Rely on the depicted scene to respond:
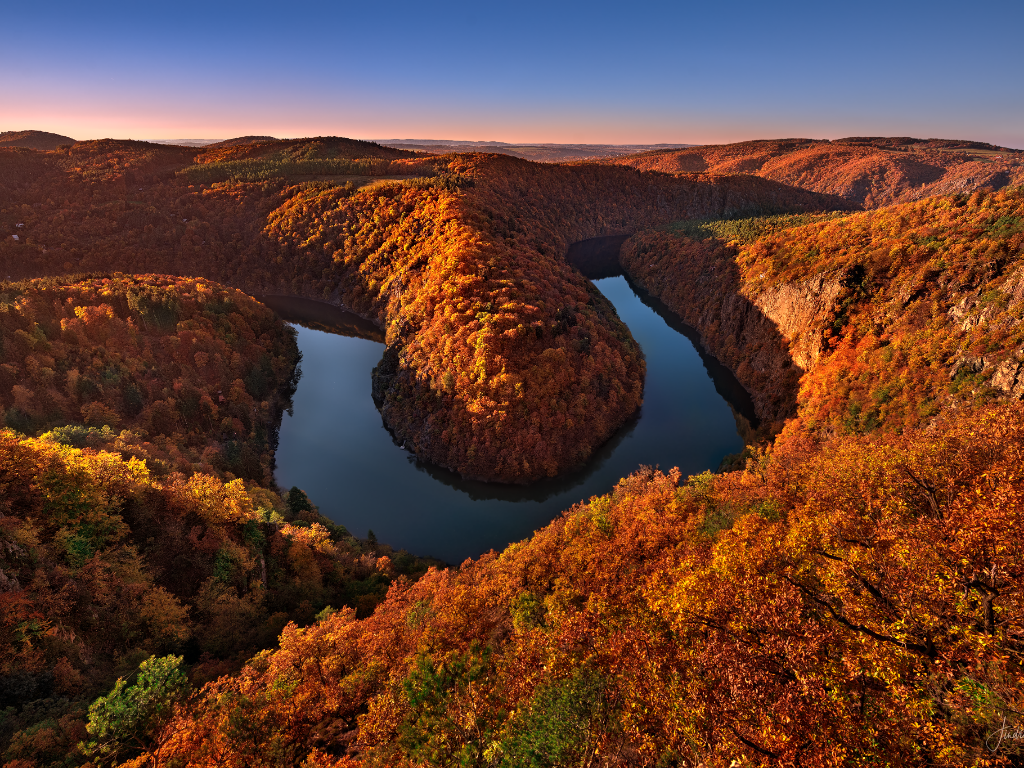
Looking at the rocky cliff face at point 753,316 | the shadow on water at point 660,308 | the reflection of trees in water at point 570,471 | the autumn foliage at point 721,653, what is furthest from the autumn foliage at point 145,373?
the rocky cliff face at point 753,316

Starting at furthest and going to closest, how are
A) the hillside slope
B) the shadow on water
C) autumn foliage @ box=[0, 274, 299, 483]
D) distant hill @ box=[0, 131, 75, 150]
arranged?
distant hill @ box=[0, 131, 75, 150], the shadow on water, the hillside slope, autumn foliage @ box=[0, 274, 299, 483]

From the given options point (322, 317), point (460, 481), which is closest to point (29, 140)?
point (322, 317)

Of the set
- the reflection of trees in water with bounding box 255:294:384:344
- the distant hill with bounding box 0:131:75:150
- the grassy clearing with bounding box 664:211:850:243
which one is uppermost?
the distant hill with bounding box 0:131:75:150

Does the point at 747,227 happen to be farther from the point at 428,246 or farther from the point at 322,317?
the point at 322,317

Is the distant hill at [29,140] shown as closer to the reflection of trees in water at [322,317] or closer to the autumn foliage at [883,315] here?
the reflection of trees in water at [322,317]

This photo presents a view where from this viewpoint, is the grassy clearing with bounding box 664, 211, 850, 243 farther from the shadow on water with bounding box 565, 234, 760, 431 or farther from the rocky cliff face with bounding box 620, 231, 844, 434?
the shadow on water with bounding box 565, 234, 760, 431

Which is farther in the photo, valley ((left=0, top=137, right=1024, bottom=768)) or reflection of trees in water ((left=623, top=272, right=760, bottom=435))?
reflection of trees in water ((left=623, top=272, right=760, bottom=435))

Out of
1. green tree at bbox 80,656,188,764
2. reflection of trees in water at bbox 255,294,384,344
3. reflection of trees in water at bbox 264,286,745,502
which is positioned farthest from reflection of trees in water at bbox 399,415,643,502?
reflection of trees in water at bbox 255,294,384,344

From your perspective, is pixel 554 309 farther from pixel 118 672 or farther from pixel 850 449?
pixel 118 672

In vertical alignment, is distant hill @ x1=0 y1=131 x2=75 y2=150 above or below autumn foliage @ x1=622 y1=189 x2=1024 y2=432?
above
